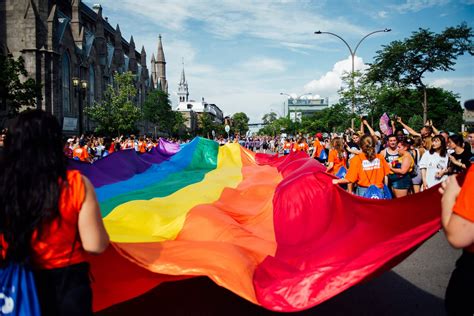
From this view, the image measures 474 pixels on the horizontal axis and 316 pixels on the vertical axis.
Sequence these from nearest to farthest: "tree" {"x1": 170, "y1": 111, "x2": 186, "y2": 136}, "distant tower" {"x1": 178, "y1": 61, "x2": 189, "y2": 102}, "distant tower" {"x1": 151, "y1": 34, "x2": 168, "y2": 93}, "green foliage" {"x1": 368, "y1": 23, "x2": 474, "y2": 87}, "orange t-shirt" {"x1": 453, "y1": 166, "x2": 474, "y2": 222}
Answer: "orange t-shirt" {"x1": 453, "y1": 166, "x2": 474, "y2": 222}, "green foliage" {"x1": 368, "y1": 23, "x2": 474, "y2": 87}, "tree" {"x1": 170, "y1": 111, "x2": 186, "y2": 136}, "distant tower" {"x1": 151, "y1": 34, "x2": 168, "y2": 93}, "distant tower" {"x1": 178, "y1": 61, "x2": 189, "y2": 102}

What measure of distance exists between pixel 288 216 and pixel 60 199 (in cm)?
366

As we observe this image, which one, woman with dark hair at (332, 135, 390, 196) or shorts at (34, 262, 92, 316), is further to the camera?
woman with dark hair at (332, 135, 390, 196)

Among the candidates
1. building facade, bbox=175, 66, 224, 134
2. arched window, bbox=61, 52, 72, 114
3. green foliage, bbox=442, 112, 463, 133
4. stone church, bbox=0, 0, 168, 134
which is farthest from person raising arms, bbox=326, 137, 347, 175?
building facade, bbox=175, 66, 224, 134

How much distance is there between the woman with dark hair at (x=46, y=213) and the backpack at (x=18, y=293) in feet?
0.14

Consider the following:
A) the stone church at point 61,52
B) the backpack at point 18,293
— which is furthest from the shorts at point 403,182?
the stone church at point 61,52

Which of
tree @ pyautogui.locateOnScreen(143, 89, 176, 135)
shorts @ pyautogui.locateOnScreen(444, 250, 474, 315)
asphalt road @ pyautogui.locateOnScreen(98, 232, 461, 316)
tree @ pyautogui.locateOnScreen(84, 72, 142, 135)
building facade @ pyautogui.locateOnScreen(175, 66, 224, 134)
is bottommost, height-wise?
asphalt road @ pyautogui.locateOnScreen(98, 232, 461, 316)

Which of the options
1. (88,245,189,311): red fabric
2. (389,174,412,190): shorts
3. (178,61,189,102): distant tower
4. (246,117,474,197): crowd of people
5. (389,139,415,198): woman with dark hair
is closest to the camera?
(88,245,189,311): red fabric

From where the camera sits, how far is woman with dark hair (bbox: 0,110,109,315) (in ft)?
7.99

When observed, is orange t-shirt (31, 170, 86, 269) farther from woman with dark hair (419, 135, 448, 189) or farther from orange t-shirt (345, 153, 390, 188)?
woman with dark hair (419, 135, 448, 189)

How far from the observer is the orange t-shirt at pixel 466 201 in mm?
2369

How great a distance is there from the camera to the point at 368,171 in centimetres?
702

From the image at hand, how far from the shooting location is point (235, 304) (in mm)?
4805

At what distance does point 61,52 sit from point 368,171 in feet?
143

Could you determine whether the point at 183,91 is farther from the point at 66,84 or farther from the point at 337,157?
the point at 337,157
